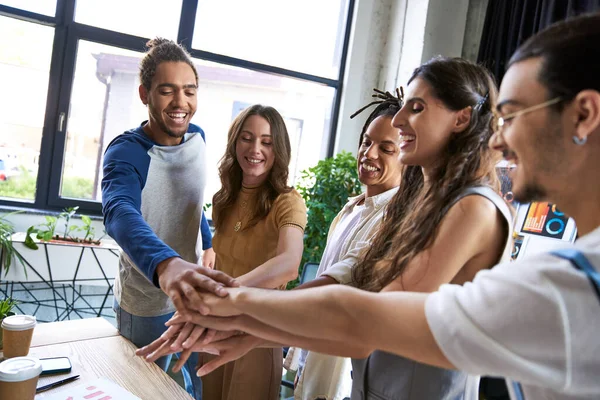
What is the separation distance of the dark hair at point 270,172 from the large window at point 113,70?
249cm

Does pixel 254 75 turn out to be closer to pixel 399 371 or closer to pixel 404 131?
pixel 404 131

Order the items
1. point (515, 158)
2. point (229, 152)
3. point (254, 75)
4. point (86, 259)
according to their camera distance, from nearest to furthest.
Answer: point (515, 158), point (229, 152), point (86, 259), point (254, 75)

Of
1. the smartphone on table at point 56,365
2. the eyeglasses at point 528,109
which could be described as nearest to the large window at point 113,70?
the smartphone on table at point 56,365

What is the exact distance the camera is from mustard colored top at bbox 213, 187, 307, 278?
1.84 meters

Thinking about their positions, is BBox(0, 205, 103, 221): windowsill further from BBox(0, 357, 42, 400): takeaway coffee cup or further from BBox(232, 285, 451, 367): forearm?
BBox(232, 285, 451, 367): forearm

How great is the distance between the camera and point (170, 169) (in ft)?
5.75

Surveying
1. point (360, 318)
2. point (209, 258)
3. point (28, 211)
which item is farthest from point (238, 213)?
point (28, 211)

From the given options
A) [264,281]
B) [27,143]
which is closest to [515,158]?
[264,281]

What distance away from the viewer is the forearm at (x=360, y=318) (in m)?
0.70

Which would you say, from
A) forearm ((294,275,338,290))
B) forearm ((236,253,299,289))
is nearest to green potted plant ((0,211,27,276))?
forearm ((236,253,299,289))

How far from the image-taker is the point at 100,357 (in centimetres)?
144

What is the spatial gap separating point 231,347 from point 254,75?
3.76 meters

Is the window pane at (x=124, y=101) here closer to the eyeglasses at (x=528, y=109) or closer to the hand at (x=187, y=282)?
the hand at (x=187, y=282)

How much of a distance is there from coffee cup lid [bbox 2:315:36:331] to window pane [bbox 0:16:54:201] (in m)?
3.00
